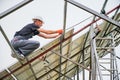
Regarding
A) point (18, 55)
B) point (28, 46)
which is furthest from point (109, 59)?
point (18, 55)

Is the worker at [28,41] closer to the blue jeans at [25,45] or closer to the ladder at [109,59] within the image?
the blue jeans at [25,45]

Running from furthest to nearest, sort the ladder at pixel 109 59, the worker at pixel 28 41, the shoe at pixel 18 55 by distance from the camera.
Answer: the ladder at pixel 109 59 < the worker at pixel 28 41 < the shoe at pixel 18 55

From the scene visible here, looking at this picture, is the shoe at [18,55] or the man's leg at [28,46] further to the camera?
the man's leg at [28,46]

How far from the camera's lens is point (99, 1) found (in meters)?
22.2

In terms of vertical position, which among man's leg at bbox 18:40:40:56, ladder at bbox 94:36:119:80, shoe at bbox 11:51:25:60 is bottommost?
ladder at bbox 94:36:119:80

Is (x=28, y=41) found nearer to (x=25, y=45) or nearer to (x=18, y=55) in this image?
(x=25, y=45)

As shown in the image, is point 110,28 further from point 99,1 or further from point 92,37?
point 99,1

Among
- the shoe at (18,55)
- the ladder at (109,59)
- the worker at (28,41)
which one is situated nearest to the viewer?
the shoe at (18,55)

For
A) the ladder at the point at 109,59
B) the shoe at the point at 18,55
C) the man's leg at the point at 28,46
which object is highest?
the man's leg at the point at 28,46

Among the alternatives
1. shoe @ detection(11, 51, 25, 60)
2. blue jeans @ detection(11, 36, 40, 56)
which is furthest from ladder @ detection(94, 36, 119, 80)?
shoe @ detection(11, 51, 25, 60)

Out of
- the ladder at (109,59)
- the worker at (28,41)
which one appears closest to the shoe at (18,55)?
the worker at (28,41)

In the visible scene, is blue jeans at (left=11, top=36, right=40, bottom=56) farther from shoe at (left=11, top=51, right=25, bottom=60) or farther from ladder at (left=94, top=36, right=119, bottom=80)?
ladder at (left=94, top=36, right=119, bottom=80)

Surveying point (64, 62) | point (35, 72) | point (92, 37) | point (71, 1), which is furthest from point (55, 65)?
point (71, 1)

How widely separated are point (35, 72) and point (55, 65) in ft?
4.02
